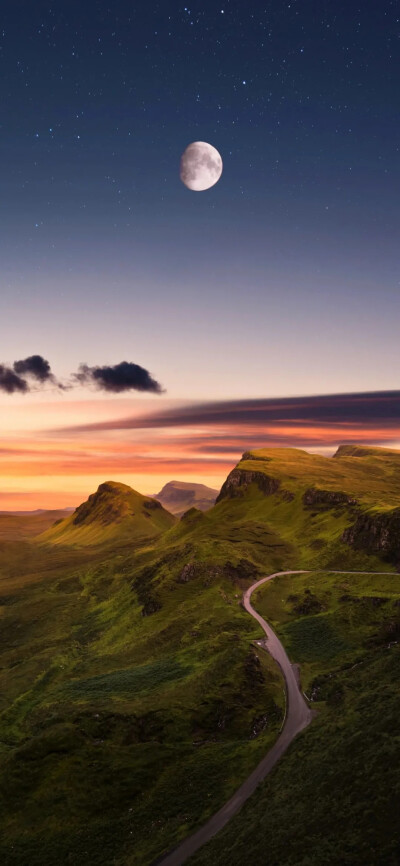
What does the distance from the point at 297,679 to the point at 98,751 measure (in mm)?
45802

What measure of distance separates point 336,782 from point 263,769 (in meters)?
18.7

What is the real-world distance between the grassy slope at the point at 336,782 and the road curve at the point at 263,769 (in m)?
2.47

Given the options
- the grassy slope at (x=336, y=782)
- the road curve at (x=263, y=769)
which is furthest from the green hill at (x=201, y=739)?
the road curve at (x=263, y=769)

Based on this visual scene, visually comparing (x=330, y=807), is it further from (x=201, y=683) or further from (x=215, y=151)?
(x=215, y=151)

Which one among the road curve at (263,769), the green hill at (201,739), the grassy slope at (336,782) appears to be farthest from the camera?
the road curve at (263,769)

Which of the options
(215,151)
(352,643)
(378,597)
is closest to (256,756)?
(352,643)

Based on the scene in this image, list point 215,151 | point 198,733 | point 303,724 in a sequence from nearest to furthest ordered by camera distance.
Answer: point 303,724 < point 198,733 < point 215,151

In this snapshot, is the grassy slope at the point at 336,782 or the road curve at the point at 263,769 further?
the road curve at the point at 263,769

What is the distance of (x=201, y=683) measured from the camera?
115m

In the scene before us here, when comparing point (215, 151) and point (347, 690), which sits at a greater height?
point (215, 151)

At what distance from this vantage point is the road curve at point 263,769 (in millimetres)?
63994

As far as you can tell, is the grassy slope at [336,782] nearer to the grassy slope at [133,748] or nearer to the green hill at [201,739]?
the green hill at [201,739]

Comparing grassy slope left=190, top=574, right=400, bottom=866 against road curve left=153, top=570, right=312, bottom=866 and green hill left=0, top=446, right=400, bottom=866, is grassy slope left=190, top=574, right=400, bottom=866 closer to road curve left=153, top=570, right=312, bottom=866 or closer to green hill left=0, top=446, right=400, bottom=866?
green hill left=0, top=446, right=400, bottom=866

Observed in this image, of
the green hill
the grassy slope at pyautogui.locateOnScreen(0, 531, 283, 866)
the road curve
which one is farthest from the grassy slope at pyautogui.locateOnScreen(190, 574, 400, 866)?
the grassy slope at pyautogui.locateOnScreen(0, 531, 283, 866)
